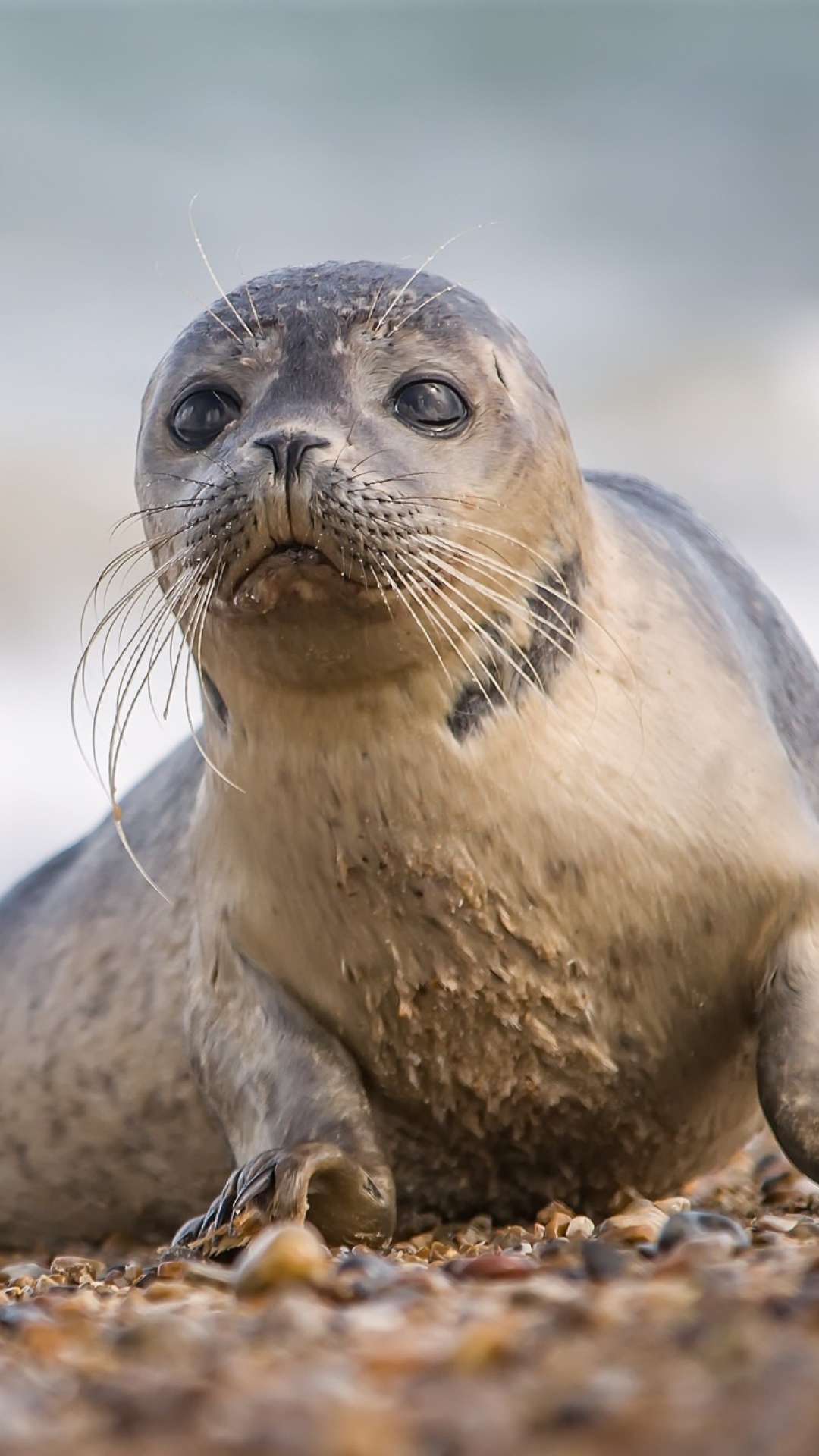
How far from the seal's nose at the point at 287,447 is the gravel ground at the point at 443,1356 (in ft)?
3.50

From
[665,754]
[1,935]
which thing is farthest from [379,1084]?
[1,935]

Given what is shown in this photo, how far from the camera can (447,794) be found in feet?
11.3

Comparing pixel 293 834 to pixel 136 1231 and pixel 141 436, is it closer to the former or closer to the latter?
pixel 141 436

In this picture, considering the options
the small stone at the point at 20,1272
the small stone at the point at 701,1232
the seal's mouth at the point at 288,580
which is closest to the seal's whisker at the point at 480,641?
the seal's mouth at the point at 288,580

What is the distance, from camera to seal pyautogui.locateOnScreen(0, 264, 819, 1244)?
3271mm

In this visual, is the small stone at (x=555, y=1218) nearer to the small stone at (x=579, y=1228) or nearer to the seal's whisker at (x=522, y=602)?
the small stone at (x=579, y=1228)

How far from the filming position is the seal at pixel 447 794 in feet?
10.7

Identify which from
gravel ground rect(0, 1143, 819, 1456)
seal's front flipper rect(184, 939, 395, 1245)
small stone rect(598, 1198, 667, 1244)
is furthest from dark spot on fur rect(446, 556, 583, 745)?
gravel ground rect(0, 1143, 819, 1456)

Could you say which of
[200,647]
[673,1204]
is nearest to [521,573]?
[200,647]

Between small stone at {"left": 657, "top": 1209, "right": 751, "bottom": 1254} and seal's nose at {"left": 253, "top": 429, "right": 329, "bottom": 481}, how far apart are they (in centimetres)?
112

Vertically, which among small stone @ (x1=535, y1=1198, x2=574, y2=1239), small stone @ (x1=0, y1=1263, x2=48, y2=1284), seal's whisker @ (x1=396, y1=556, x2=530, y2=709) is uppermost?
seal's whisker @ (x1=396, y1=556, x2=530, y2=709)

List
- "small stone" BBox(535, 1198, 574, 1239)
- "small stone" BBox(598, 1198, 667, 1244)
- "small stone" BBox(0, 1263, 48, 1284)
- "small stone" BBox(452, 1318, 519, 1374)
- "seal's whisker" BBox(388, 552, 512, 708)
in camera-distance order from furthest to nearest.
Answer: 1. "small stone" BBox(0, 1263, 48, 1284)
2. "small stone" BBox(535, 1198, 574, 1239)
3. "seal's whisker" BBox(388, 552, 512, 708)
4. "small stone" BBox(598, 1198, 667, 1244)
5. "small stone" BBox(452, 1318, 519, 1374)

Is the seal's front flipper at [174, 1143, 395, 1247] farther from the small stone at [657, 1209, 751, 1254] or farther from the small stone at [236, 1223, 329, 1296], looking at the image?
the small stone at [236, 1223, 329, 1296]

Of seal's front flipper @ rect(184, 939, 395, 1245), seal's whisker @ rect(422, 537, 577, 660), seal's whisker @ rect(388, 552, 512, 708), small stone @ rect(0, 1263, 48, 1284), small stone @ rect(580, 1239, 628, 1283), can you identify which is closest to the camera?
small stone @ rect(580, 1239, 628, 1283)
